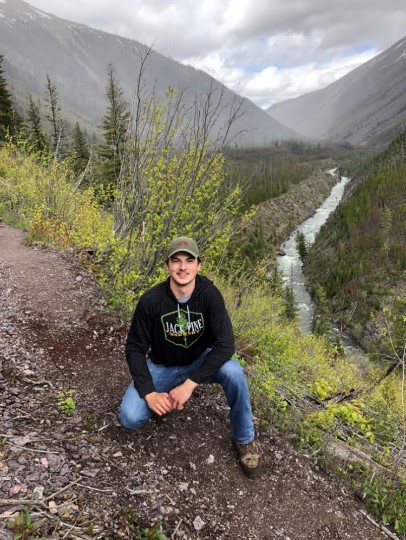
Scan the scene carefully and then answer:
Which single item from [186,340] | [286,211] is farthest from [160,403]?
[286,211]

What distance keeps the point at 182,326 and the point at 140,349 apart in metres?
0.50

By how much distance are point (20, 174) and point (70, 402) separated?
11464 millimetres

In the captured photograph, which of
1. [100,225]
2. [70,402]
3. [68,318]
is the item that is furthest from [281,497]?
[100,225]

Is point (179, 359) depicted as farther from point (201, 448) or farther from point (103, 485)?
point (103, 485)

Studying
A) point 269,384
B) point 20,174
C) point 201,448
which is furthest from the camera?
point 20,174

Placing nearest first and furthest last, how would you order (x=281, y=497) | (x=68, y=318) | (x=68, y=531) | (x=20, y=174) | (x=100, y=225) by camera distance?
(x=68, y=531)
(x=281, y=497)
(x=68, y=318)
(x=100, y=225)
(x=20, y=174)

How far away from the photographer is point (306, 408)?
5.53m

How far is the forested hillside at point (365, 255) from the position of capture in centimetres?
5638

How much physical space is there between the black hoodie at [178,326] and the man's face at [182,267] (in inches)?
9.0

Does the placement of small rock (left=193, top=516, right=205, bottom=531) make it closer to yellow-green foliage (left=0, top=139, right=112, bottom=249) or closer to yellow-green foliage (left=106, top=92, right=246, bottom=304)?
yellow-green foliage (left=106, top=92, right=246, bottom=304)

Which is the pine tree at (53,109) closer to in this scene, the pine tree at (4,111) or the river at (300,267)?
the pine tree at (4,111)

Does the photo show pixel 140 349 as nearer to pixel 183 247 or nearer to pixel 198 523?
pixel 183 247

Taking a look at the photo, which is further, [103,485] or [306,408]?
[306,408]

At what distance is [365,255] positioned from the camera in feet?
232
